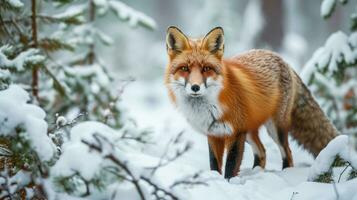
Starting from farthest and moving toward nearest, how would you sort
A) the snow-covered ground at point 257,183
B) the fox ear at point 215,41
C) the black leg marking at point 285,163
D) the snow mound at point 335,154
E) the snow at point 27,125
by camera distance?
the black leg marking at point 285,163 → the fox ear at point 215,41 → the snow mound at point 335,154 → the snow-covered ground at point 257,183 → the snow at point 27,125

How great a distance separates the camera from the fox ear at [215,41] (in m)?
4.42

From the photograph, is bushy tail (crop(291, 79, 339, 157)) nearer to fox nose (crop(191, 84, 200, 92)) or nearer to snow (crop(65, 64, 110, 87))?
fox nose (crop(191, 84, 200, 92))

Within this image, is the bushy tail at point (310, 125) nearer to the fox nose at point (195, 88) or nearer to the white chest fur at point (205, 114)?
the white chest fur at point (205, 114)

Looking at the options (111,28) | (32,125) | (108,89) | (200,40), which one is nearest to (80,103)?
(108,89)

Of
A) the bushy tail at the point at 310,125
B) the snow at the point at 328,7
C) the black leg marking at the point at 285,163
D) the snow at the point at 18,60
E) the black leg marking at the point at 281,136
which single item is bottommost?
the black leg marking at the point at 285,163

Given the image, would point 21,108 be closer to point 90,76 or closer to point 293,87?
point 293,87

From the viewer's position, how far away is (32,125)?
2.77 metres

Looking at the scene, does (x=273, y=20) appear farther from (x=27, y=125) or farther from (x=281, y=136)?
(x=27, y=125)

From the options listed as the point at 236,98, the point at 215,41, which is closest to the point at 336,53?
the point at 236,98

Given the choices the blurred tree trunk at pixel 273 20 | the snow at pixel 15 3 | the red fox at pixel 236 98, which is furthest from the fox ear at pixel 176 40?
the blurred tree trunk at pixel 273 20

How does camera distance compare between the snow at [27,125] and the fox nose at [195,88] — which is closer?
the snow at [27,125]

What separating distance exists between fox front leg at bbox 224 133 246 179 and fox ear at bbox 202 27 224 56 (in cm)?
90

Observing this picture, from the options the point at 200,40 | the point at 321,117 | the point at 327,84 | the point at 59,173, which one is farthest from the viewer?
the point at 327,84

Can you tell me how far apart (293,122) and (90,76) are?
11.7 ft
